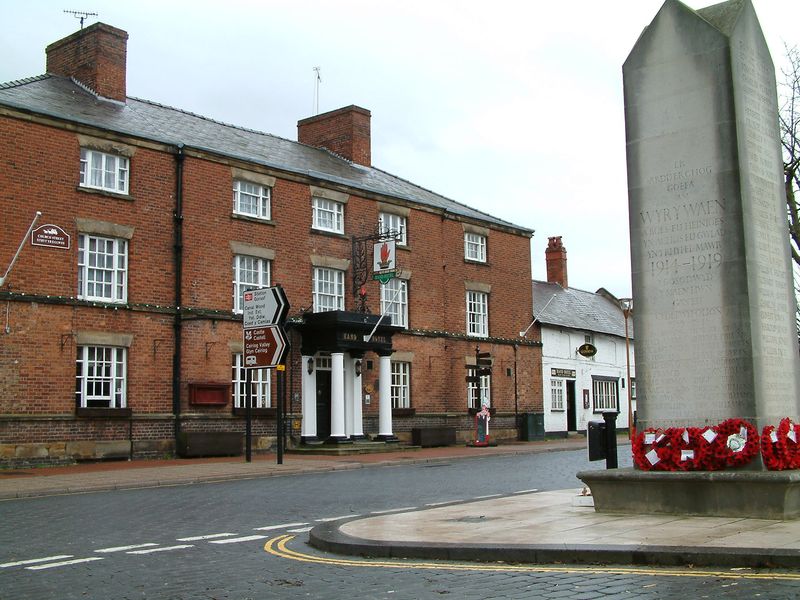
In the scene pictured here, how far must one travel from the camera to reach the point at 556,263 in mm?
53344

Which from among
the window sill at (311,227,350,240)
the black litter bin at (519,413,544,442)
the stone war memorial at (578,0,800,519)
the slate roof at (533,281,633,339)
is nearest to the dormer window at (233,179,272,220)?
the window sill at (311,227,350,240)

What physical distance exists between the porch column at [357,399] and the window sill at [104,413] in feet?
26.7

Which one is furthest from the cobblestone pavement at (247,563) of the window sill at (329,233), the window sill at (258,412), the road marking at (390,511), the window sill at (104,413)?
the window sill at (329,233)

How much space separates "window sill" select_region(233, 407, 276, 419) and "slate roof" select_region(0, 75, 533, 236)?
26.0ft

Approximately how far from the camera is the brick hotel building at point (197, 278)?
79.2 feet

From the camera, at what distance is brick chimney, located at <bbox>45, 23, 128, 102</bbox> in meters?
29.4

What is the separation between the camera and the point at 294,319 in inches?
1180

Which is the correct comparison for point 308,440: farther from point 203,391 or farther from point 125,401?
point 125,401

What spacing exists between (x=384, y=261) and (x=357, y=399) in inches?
190

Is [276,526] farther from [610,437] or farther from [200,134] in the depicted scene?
[200,134]

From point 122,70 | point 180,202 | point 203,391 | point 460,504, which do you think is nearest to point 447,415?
point 203,391

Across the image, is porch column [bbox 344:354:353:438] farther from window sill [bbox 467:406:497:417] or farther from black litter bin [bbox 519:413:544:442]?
black litter bin [bbox 519:413:544:442]

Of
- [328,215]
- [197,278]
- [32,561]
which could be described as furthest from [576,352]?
[32,561]

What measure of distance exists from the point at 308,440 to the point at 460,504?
54.9 feet
